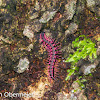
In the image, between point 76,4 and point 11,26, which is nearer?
point 76,4

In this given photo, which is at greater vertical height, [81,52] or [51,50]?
[51,50]

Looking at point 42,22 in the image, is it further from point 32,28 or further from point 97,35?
point 97,35

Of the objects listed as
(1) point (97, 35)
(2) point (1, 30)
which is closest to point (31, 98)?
(2) point (1, 30)

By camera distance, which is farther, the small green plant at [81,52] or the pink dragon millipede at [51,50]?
the pink dragon millipede at [51,50]

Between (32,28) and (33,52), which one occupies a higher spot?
(32,28)

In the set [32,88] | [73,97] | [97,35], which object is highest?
[97,35]
